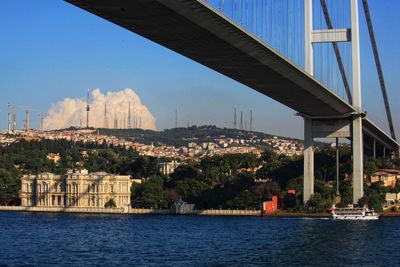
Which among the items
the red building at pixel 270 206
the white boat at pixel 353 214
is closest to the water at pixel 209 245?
the white boat at pixel 353 214

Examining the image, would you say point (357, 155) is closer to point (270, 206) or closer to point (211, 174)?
point (270, 206)

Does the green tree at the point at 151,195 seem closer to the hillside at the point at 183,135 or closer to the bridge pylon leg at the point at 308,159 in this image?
the bridge pylon leg at the point at 308,159

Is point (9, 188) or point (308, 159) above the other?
point (308, 159)

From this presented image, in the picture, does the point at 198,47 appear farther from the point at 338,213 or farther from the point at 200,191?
the point at 200,191

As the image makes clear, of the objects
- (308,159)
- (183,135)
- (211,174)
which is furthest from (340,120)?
(183,135)

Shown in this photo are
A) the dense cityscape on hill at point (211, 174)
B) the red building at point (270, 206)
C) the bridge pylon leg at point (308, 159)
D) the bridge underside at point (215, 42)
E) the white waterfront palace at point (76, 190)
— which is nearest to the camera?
the bridge underside at point (215, 42)

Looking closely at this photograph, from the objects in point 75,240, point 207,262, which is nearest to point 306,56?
point 75,240
